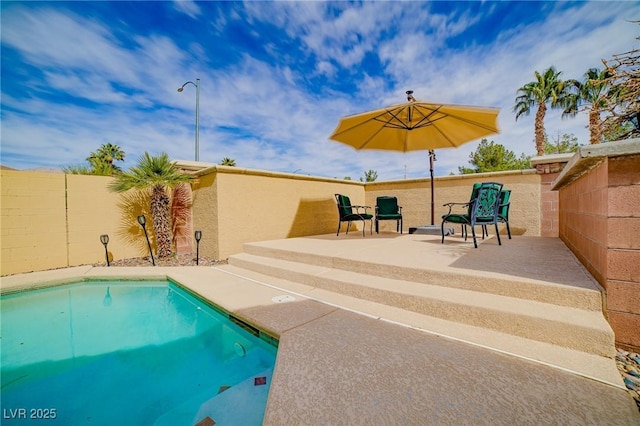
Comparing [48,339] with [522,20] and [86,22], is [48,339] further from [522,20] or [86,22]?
[522,20]

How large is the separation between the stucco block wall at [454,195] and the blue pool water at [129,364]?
5508mm

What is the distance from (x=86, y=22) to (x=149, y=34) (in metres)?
1.82

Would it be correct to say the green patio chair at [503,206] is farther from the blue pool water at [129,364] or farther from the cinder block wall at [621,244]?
the blue pool water at [129,364]

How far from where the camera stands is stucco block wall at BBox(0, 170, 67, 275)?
442 centimetres

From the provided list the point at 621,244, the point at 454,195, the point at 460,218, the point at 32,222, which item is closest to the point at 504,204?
the point at 460,218

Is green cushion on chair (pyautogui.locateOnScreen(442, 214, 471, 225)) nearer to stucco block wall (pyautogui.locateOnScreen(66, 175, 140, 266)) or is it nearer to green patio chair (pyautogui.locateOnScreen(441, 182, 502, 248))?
green patio chair (pyautogui.locateOnScreen(441, 182, 502, 248))

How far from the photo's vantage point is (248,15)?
6.26 m

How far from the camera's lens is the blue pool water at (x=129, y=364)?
1605 mm

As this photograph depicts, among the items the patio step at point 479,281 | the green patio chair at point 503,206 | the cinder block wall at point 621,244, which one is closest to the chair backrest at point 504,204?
the green patio chair at point 503,206

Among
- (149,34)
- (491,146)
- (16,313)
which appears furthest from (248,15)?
(491,146)

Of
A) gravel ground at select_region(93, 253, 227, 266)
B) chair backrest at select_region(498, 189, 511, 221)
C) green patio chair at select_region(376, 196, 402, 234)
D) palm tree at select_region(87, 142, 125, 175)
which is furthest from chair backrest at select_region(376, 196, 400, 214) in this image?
palm tree at select_region(87, 142, 125, 175)

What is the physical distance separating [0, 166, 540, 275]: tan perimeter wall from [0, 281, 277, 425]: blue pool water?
5.08ft

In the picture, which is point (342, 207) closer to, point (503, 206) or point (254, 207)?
point (254, 207)

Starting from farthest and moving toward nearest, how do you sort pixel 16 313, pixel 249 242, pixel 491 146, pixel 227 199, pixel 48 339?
pixel 491 146 → pixel 249 242 → pixel 227 199 → pixel 16 313 → pixel 48 339
